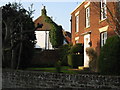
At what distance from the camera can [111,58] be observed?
33.5ft

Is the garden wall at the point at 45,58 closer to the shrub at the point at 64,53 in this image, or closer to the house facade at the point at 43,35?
the shrub at the point at 64,53

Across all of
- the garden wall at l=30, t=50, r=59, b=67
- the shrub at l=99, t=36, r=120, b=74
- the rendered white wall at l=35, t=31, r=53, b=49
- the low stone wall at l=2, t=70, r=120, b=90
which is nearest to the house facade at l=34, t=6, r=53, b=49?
the rendered white wall at l=35, t=31, r=53, b=49

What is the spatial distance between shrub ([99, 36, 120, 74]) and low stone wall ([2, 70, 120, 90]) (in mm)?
1600

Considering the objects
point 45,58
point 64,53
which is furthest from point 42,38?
point 64,53

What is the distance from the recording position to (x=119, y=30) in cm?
1073

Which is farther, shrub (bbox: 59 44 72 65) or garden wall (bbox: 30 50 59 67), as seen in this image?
garden wall (bbox: 30 50 59 67)

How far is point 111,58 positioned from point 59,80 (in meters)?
3.11

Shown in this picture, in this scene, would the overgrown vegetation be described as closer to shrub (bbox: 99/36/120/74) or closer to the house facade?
shrub (bbox: 99/36/120/74)

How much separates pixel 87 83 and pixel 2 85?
4220 mm

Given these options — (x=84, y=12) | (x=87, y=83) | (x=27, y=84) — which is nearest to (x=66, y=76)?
(x=87, y=83)

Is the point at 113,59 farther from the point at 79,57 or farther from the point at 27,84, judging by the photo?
the point at 79,57

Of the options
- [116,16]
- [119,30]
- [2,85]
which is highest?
[116,16]

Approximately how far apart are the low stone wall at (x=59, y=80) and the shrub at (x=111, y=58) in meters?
1.60

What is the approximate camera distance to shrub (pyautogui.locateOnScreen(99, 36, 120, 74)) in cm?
1006
